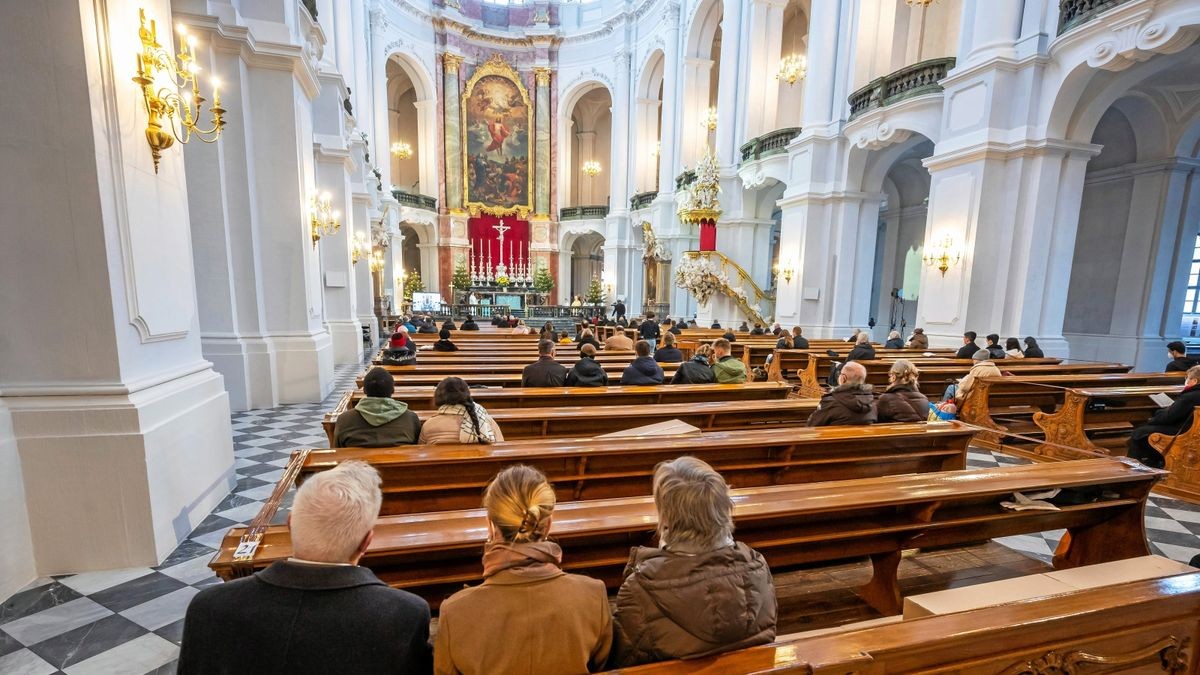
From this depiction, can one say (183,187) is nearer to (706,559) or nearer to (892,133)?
(706,559)

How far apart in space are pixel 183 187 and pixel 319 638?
3.72 metres

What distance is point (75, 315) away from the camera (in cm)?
256

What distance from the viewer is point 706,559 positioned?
1205mm

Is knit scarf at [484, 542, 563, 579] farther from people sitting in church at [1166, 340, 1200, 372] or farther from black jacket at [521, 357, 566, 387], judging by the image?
people sitting in church at [1166, 340, 1200, 372]

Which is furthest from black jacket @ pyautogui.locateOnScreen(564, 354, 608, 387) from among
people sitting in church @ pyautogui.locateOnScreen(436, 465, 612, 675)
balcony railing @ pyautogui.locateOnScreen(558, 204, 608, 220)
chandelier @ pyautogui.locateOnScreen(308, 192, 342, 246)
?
balcony railing @ pyautogui.locateOnScreen(558, 204, 608, 220)

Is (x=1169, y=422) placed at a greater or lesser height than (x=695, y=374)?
lesser

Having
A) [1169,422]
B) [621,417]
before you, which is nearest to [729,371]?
[621,417]

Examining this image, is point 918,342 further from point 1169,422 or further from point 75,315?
point 75,315

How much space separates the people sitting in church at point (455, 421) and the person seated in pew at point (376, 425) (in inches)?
4.2

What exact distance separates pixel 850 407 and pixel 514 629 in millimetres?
3004

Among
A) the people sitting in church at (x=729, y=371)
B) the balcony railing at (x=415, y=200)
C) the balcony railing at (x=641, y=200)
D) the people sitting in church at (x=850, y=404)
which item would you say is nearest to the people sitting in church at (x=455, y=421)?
the people sitting in church at (x=850, y=404)

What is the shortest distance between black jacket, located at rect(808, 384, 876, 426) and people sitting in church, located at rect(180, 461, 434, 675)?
10.1 feet

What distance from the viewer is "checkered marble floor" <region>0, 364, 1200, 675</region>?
2.02m

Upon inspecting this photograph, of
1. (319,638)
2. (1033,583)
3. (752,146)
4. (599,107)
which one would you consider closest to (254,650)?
(319,638)
